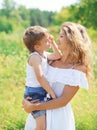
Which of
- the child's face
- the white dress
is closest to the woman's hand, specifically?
the white dress

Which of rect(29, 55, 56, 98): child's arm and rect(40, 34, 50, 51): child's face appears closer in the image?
rect(29, 55, 56, 98): child's arm

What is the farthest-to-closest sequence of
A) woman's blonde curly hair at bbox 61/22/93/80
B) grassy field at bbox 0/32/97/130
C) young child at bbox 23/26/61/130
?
1. grassy field at bbox 0/32/97/130
2. young child at bbox 23/26/61/130
3. woman's blonde curly hair at bbox 61/22/93/80

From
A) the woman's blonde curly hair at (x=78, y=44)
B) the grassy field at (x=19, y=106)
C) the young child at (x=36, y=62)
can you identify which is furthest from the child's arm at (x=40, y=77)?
the grassy field at (x=19, y=106)

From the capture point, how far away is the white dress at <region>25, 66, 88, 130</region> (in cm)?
399

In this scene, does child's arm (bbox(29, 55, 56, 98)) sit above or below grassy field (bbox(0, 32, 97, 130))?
above

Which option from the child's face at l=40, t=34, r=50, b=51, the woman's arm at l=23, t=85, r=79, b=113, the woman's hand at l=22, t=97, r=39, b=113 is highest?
the child's face at l=40, t=34, r=50, b=51

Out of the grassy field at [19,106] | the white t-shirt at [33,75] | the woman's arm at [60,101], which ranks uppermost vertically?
the white t-shirt at [33,75]

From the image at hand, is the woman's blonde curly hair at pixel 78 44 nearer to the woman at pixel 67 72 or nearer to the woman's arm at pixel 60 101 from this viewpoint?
the woman at pixel 67 72

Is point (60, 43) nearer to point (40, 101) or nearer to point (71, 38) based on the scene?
point (71, 38)

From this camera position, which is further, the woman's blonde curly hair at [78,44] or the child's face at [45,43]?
the child's face at [45,43]

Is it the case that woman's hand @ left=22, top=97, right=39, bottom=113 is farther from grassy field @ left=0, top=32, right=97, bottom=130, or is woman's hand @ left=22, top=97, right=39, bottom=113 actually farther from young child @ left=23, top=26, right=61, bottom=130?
grassy field @ left=0, top=32, right=97, bottom=130

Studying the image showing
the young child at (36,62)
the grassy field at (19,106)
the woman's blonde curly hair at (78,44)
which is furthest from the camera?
the grassy field at (19,106)

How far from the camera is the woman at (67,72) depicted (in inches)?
156

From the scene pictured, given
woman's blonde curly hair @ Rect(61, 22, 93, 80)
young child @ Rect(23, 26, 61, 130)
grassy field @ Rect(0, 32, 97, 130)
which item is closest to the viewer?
woman's blonde curly hair @ Rect(61, 22, 93, 80)
